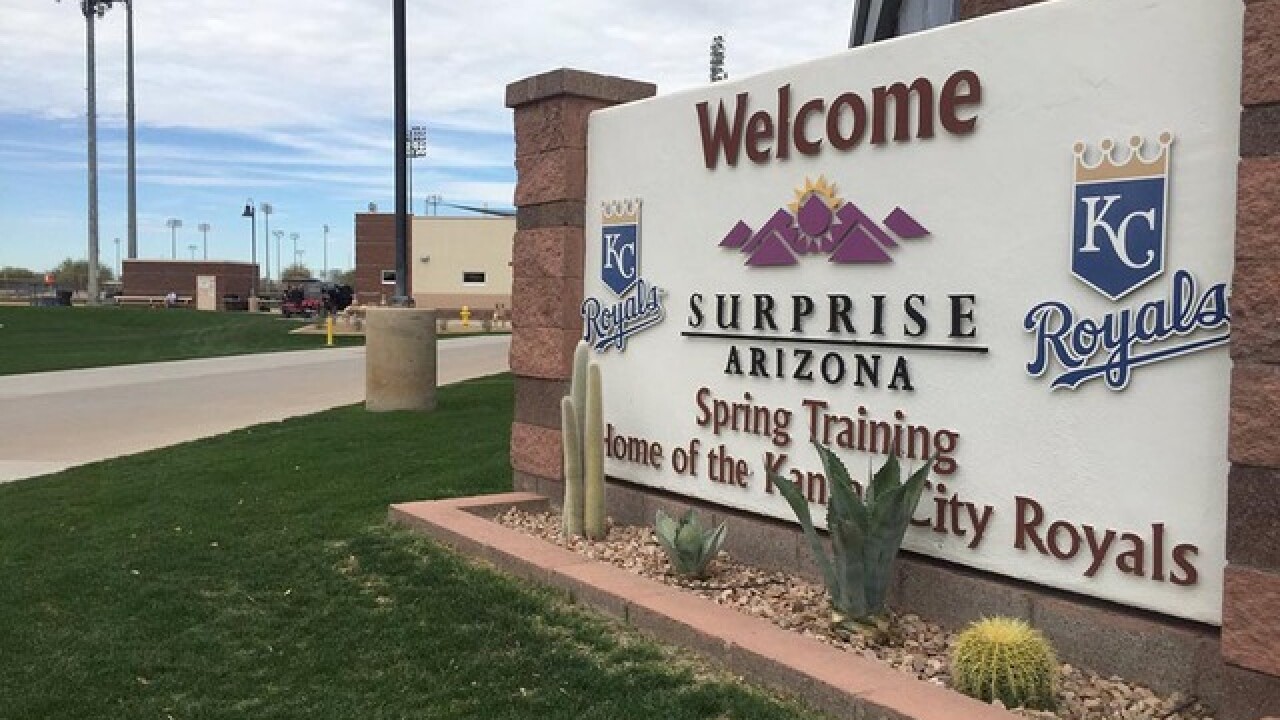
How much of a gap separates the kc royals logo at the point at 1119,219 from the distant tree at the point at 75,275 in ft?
300

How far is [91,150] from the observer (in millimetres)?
59406

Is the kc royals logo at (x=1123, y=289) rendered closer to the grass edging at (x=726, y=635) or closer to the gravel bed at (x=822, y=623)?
the gravel bed at (x=822, y=623)

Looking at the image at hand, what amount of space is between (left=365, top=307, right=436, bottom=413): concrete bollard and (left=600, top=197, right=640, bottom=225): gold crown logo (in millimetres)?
6397

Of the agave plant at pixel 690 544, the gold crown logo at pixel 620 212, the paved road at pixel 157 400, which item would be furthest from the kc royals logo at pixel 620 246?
the paved road at pixel 157 400

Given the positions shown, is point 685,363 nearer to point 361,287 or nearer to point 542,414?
point 542,414

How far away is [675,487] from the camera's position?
638 cm

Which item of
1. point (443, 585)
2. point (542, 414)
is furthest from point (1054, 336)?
point (542, 414)

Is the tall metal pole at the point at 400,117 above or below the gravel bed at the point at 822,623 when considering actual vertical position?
above

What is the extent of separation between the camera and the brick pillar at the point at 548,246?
281 inches

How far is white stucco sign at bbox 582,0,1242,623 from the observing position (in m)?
3.90

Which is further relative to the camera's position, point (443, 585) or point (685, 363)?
point (685, 363)

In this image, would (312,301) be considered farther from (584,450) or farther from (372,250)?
(584,450)

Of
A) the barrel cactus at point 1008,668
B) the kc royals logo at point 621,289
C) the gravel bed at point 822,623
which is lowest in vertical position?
the gravel bed at point 822,623

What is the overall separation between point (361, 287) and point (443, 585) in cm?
6889
